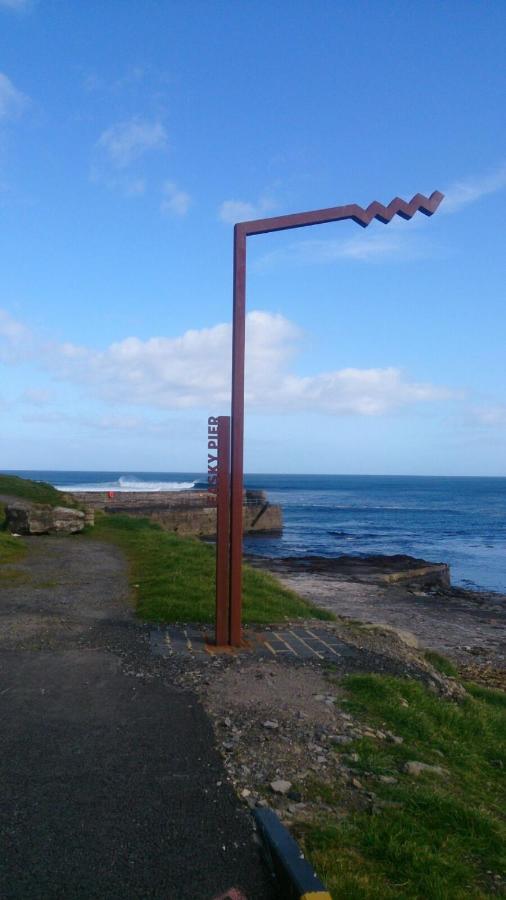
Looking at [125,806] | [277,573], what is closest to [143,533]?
[277,573]

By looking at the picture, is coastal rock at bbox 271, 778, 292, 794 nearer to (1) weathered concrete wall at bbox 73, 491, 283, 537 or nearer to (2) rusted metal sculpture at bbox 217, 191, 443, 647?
(2) rusted metal sculpture at bbox 217, 191, 443, 647

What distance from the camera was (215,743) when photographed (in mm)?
4824

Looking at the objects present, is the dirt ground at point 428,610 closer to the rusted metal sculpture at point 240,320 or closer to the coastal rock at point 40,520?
the rusted metal sculpture at point 240,320

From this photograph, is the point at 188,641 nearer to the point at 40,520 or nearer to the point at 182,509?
the point at 40,520

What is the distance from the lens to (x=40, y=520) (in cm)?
1961

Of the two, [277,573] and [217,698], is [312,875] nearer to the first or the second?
[217,698]

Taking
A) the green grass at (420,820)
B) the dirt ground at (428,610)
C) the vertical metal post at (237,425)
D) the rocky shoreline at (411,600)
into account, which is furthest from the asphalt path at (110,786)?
the dirt ground at (428,610)

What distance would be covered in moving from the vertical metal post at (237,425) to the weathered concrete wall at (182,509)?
98.7 ft

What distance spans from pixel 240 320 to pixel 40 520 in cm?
1361

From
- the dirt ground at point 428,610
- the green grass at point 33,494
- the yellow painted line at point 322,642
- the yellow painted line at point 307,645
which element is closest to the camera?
the yellow painted line at point 307,645

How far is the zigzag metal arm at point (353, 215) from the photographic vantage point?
310 inches

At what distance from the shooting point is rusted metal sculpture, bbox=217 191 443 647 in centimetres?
771

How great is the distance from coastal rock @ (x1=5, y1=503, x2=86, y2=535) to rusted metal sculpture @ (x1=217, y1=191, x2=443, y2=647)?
42.1 ft

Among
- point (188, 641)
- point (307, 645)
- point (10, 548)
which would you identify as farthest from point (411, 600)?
point (188, 641)
